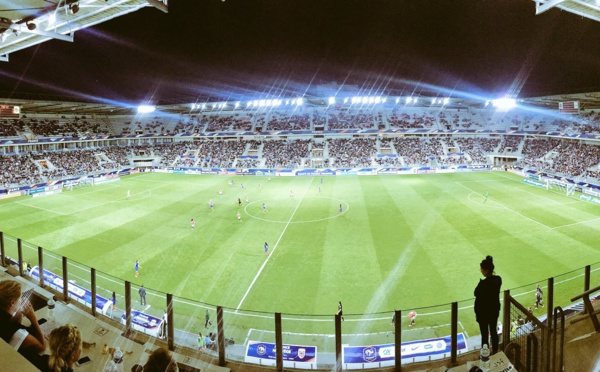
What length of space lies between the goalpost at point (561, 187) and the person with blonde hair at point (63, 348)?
44854 mm

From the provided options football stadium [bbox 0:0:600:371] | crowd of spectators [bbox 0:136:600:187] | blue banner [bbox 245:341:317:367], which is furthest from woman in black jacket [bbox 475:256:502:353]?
crowd of spectators [bbox 0:136:600:187]

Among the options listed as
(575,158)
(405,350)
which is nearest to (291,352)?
(405,350)

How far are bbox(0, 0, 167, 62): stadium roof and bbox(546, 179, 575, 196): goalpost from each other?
139 ft

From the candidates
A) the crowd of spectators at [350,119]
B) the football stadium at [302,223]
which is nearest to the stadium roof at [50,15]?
the football stadium at [302,223]

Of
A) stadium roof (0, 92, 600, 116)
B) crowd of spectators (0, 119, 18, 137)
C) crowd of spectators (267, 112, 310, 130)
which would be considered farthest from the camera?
crowd of spectators (267, 112, 310, 130)

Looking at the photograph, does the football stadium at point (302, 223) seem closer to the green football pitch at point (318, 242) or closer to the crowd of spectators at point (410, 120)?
the green football pitch at point (318, 242)

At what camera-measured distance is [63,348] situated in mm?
3260

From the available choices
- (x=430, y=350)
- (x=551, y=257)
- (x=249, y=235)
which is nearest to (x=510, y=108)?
(x=551, y=257)

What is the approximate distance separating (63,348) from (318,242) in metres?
20.7

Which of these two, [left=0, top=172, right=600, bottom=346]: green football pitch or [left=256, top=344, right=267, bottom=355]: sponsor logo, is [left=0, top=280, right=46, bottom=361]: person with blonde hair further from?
[left=256, top=344, right=267, bottom=355]: sponsor logo

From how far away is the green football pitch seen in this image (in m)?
16.4

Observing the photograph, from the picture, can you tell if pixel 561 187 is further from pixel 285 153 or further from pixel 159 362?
pixel 159 362

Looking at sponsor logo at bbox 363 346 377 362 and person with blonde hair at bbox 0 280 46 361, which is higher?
person with blonde hair at bbox 0 280 46 361

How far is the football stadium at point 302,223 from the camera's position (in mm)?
6537
